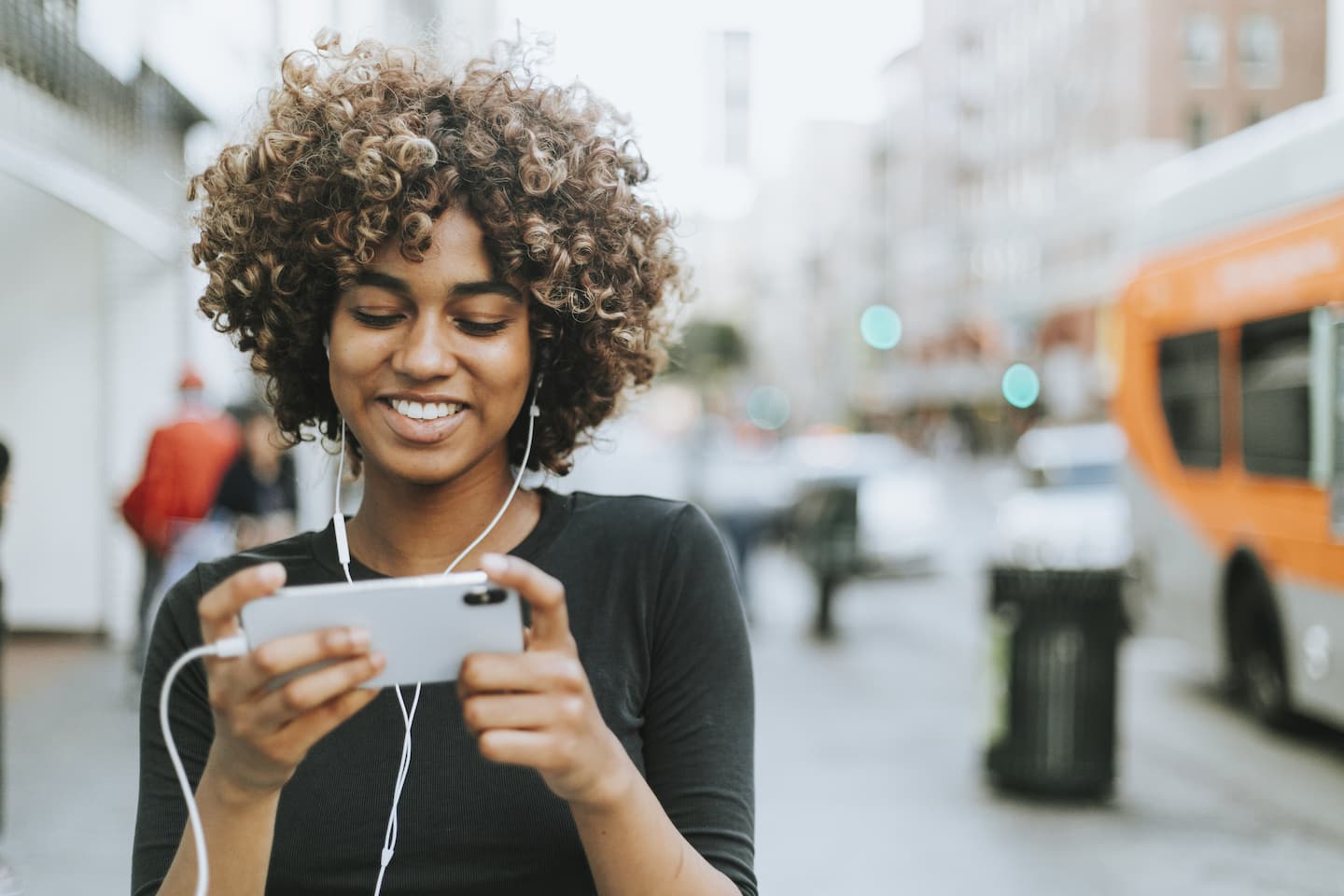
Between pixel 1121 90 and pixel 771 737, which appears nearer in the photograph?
pixel 771 737

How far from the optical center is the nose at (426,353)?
168cm

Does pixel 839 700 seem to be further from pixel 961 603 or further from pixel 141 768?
pixel 141 768

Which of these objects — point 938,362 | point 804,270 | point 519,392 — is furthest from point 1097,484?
point 804,270

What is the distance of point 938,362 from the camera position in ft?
243

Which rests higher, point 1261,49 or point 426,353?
point 1261,49

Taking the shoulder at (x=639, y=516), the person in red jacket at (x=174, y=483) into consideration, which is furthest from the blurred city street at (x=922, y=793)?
the shoulder at (x=639, y=516)

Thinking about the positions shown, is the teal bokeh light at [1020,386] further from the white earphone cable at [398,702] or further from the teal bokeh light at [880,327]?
the white earphone cable at [398,702]

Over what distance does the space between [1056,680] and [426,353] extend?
623 cm

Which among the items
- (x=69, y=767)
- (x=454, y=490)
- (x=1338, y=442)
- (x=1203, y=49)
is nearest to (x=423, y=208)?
(x=454, y=490)

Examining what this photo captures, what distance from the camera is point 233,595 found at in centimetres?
126

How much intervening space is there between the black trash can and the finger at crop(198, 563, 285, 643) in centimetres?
654

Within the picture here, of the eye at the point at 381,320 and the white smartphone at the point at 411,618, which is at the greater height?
the eye at the point at 381,320

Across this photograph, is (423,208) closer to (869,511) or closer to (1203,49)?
(869,511)

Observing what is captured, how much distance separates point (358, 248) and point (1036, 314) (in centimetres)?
5727
